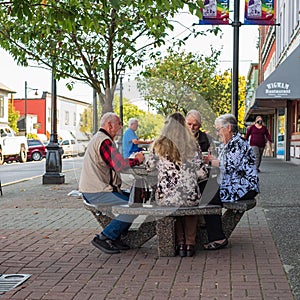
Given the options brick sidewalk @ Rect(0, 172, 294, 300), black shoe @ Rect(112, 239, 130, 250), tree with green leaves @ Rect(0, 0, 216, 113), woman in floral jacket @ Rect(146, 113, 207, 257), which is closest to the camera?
brick sidewalk @ Rect(0, 172, 294, 300)

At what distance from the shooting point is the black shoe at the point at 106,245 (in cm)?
728

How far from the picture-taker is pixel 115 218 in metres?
7.42

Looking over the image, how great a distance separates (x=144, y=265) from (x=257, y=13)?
8.22 meters

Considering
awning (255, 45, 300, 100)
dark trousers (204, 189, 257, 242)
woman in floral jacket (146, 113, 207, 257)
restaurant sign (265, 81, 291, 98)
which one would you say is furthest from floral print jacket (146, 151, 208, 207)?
restaurant sign (265, 81, 291, 98)

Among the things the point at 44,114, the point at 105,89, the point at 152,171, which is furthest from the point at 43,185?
the point at 44,114

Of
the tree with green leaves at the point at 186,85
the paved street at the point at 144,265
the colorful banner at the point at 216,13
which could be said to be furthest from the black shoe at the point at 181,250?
the colorful banner at the point at 216,13

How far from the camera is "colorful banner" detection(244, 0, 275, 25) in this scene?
1335cm

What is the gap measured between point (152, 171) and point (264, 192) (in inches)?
280

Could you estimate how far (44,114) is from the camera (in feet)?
267

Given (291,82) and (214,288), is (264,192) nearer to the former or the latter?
(291,82)

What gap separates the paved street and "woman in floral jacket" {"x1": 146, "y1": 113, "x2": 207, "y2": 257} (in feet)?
2.03

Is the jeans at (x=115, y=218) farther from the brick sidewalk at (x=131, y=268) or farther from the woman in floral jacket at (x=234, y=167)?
the woman in floral jacket at (x=234, y=167)

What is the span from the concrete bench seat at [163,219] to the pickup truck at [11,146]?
31.2 m

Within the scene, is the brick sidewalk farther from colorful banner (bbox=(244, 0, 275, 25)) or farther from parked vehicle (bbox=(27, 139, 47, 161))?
parked vehicle (bbox=(27, 139, 47, 161))
